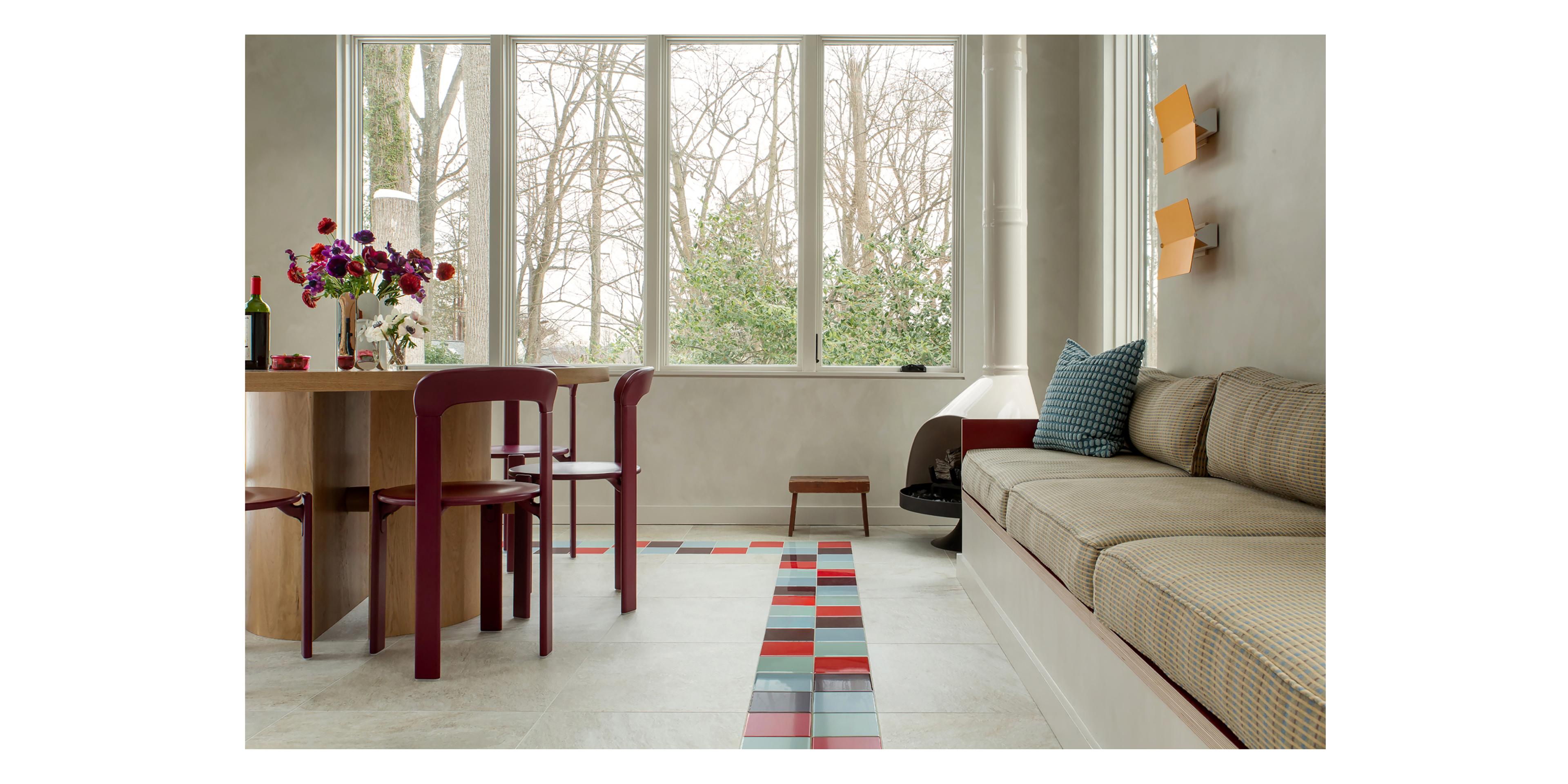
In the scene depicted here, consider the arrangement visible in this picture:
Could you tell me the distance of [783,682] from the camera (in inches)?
85.2

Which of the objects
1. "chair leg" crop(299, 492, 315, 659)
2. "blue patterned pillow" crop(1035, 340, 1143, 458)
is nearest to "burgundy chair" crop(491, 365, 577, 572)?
"chair leg" crop(299, 492, 315, 659)

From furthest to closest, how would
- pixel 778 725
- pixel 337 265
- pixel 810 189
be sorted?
pixel 810 189
pixel 337 265
pixel 778 725

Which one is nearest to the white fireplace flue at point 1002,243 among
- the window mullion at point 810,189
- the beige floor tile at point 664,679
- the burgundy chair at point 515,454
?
the window mullion at point 810,189

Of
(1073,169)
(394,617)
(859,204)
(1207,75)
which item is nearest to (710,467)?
(859,204)

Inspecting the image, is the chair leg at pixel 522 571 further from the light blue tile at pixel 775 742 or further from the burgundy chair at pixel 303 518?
the light blue tile at pixel 775 742

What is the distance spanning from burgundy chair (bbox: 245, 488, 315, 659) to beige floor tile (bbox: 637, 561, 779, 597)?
112 centimetres

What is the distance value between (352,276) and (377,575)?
1.03 metres

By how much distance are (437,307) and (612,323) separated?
1.10 meters

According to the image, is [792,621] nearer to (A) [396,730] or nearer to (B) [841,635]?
(B) [841,635]

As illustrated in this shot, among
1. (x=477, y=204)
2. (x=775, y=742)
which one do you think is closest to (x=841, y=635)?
(x=775, y=742)

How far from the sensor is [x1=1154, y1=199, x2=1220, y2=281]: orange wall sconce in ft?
10.1

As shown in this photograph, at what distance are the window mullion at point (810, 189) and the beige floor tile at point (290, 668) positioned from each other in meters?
2.99
